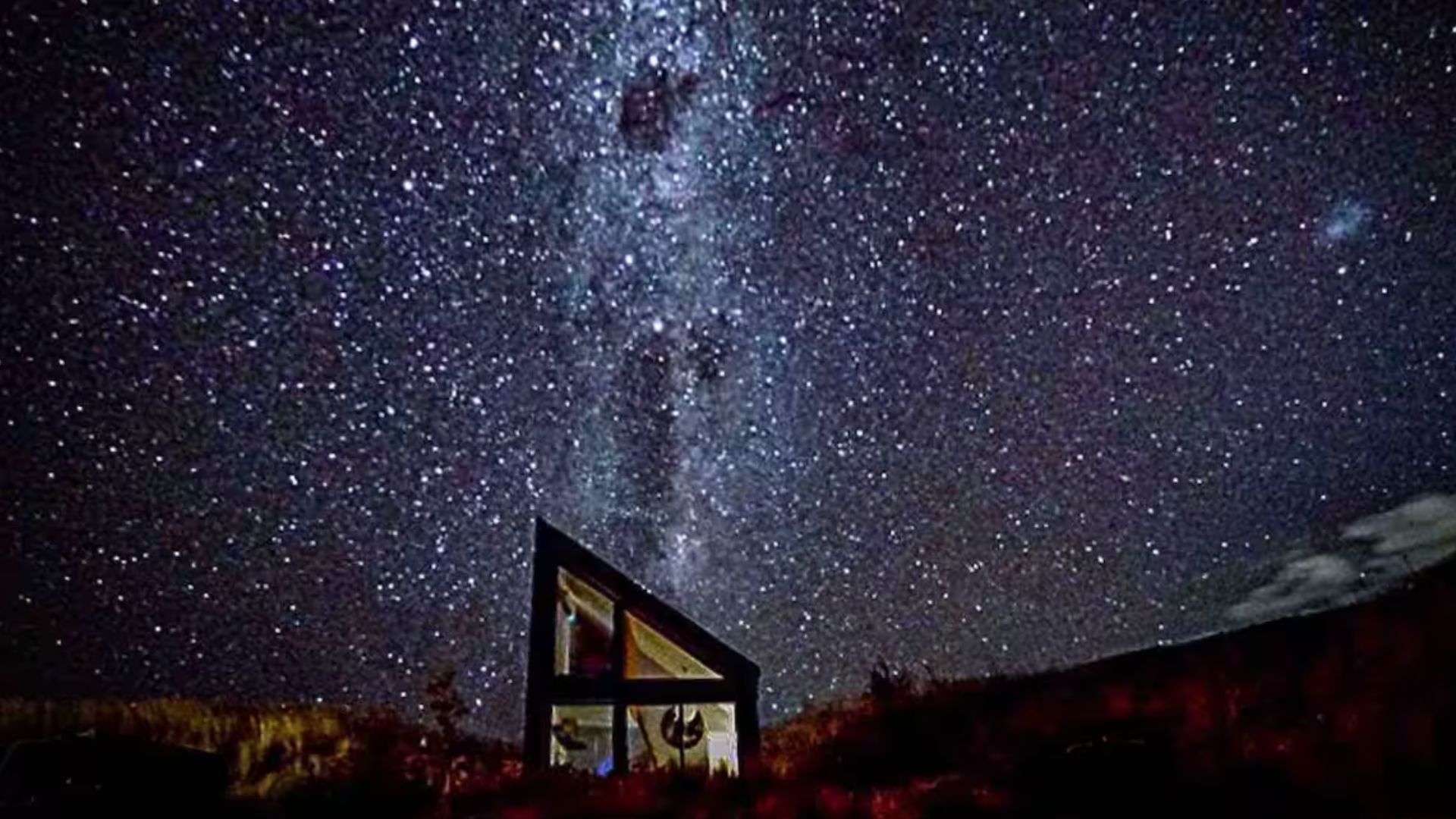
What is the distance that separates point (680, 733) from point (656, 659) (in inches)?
53.1

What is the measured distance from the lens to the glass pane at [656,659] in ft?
44.3

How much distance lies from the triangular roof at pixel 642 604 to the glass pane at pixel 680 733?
0.76 metres

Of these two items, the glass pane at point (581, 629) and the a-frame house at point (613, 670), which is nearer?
the a-frame house at point (613, 670)

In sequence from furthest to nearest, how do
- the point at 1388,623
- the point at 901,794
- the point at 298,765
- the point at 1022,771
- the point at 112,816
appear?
the point at 298,765 → the point at 1388,623 → the point at 901,794 → the point at 1022,771 → the point at 112,816

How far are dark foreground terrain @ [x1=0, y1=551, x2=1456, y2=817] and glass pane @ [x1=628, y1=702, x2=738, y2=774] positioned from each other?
161 cm

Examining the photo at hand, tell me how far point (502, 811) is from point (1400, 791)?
9.65 m

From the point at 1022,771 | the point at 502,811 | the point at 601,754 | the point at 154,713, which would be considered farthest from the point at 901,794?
the point at 154,713

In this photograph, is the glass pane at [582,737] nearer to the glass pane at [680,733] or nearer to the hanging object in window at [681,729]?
the glass pane at [680,733]

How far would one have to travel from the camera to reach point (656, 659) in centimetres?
1427

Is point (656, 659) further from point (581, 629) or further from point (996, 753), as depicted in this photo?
point (996, 753)

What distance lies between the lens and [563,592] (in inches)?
530

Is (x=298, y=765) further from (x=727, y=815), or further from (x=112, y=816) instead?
(x=727, y=815)

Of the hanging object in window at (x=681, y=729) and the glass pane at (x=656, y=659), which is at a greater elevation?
the glass pane at (x=656, y=659)

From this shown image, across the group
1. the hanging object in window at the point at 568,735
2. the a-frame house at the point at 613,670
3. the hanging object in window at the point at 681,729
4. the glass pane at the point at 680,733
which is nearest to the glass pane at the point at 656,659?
the a-frame house at the point at 613,670
